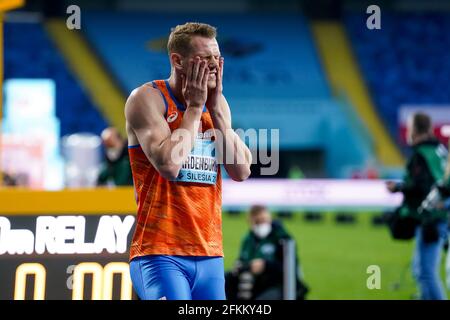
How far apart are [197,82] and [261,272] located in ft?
14.2

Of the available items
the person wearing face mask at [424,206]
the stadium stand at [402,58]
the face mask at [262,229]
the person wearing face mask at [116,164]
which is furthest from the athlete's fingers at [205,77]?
the stadium stand at [402,58]

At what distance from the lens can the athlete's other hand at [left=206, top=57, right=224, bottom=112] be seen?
12.8 feet

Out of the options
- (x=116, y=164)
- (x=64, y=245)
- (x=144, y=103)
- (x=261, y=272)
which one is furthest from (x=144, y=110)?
(x=116, y=164)

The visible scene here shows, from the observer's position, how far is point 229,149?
4.03 meters

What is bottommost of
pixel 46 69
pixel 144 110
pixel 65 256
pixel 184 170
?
pixel 65 256

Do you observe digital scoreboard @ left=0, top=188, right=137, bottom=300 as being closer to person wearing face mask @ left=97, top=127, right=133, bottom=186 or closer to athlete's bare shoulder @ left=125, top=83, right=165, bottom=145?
athlete's bare shoulder @ left=125, top=83, right=165, bottom=145

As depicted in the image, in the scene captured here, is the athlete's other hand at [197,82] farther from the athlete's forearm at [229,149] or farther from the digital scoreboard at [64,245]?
the digital scoreboard at [64,245]

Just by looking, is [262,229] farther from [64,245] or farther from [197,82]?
[197,82]

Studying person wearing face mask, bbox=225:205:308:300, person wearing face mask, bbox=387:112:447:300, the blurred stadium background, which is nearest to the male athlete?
person wearing face mask, bbox=225:205:308:300

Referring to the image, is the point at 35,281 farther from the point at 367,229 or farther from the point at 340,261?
the point at 367,229

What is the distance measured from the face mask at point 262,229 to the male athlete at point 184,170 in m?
4.42

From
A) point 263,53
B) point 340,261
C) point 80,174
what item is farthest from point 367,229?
point 263,53

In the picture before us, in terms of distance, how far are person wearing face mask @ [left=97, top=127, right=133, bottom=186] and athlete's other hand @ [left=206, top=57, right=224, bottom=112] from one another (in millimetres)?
5906

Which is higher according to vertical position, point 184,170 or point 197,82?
point 197,82
